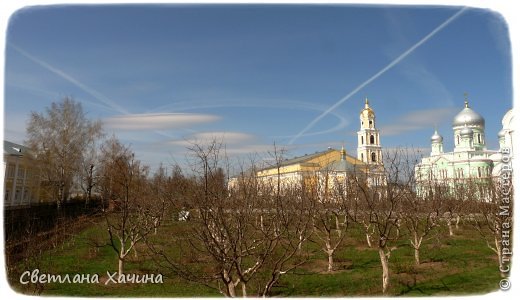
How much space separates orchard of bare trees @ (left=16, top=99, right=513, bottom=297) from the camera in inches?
140

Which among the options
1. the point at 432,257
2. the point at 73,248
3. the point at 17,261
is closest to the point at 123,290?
the point at 17,261

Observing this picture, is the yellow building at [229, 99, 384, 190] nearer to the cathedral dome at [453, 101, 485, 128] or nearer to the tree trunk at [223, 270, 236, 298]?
the tree trunk at [223, 270, 236, 298]

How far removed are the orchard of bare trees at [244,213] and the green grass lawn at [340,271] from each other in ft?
0.54

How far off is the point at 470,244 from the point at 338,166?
777 centimetres

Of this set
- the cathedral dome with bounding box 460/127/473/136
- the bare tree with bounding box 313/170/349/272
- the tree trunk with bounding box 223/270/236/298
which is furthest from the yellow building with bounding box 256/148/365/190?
the cathedral dome with bounding box 460/127/473/136

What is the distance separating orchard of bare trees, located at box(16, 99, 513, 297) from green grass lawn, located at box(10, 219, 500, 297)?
0.16 meters

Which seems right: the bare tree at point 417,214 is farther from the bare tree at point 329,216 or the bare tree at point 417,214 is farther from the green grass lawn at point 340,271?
the bare tree at point 329,216

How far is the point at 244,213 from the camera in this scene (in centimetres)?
377

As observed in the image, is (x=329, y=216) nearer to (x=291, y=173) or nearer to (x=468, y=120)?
(x=291, y=173)

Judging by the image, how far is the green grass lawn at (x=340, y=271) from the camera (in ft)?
14.7

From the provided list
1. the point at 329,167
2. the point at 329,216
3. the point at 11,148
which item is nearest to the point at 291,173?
the point at 329,216

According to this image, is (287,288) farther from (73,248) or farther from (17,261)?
(73,248)

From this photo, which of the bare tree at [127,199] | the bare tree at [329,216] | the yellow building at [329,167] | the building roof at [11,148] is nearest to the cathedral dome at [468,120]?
the yellow building at [329,167]

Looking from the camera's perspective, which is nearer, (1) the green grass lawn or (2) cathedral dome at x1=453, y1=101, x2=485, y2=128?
(1) the green grass lawn
